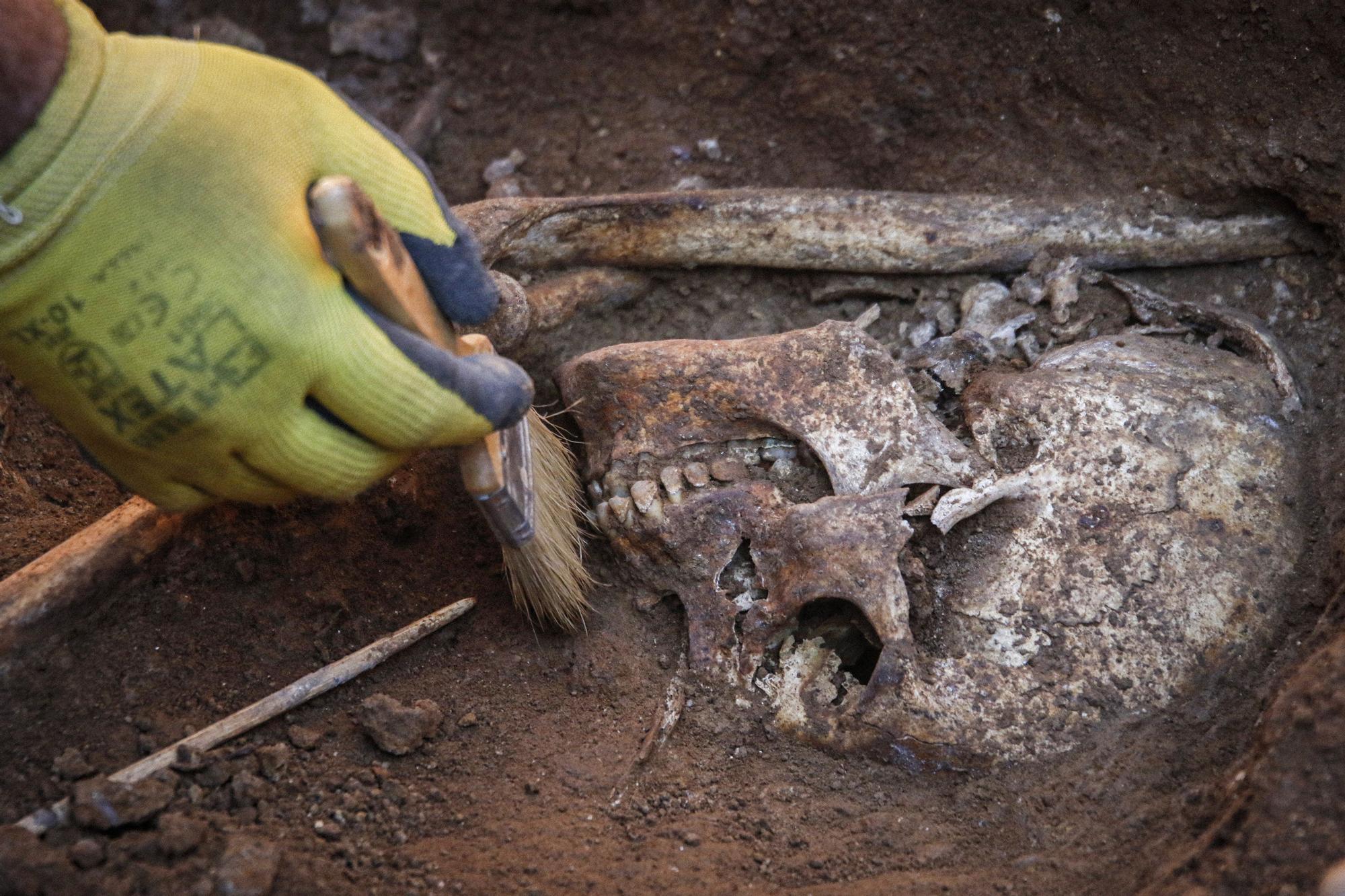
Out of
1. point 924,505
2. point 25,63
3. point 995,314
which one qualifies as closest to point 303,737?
point 25,63

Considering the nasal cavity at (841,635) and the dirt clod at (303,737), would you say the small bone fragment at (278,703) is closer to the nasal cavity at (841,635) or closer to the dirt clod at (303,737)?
the dirt clod at (303,737)

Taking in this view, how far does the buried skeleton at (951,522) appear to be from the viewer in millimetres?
2135

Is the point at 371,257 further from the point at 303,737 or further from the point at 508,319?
the point at 303,737

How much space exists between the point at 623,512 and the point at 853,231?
1129 mm

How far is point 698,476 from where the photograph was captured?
2.39 metres

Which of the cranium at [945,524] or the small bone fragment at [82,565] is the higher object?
the small bone fragment at [82,565]

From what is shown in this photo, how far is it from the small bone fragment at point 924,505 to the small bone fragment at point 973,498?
2cm

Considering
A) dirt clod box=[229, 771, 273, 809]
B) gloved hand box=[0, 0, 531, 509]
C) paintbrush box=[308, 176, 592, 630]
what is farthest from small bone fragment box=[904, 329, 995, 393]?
dirt clod box=[229, 771, 273, 809]

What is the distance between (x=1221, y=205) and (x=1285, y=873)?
1.86 m

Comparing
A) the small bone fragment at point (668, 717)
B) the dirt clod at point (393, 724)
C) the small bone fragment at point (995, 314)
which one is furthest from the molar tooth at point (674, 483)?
the small bone fragment at point (995, 314)

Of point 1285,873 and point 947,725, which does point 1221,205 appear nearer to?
point 947,725

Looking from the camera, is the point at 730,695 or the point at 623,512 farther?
the point at 623,512

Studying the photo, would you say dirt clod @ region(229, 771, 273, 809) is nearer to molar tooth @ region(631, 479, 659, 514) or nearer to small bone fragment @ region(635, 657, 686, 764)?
small bone fragment @ region(635, 657, 686, 764)

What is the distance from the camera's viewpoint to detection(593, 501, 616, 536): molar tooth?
95.7 inches
